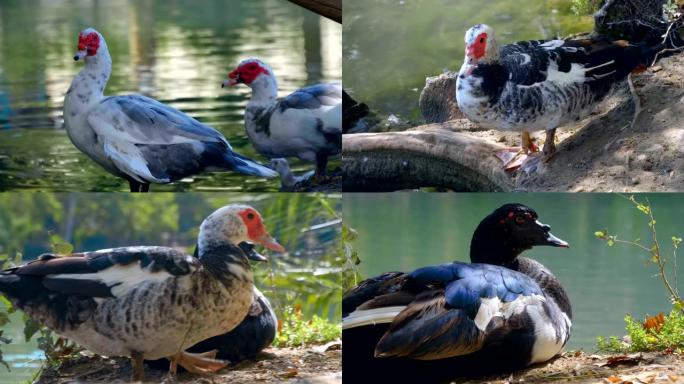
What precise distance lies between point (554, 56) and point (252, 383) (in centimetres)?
180

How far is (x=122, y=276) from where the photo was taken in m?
3.73

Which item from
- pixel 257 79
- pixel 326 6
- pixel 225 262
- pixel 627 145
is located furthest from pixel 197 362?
pixel 627 145

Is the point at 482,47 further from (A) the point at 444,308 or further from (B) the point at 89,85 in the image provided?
(B) the point at 89,85

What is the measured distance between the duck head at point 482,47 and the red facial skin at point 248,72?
2.76 feet

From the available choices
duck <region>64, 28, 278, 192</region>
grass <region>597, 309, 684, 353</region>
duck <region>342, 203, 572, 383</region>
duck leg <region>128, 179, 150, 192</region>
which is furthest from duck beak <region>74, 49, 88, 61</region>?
grass <region>597, 309, 684, 353</region>

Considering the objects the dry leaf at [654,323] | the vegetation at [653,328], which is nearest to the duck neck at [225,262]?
the vegetation at [653,328]

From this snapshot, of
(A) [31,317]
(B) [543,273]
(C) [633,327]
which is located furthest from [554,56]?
(A) [31,317]

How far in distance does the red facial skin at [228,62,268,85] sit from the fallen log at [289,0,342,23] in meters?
0.31

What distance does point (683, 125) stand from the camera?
4168 millimetres

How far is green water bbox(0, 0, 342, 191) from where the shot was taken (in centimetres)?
425

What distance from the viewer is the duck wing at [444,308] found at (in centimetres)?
376

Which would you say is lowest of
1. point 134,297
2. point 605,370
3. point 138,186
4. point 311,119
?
point 605,370

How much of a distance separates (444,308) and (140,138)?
1.34m

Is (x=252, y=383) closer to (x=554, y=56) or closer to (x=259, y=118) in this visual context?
(x=259, y=118)
